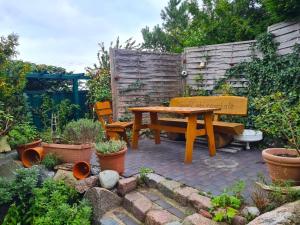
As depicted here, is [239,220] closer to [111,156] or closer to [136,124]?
[111,156]

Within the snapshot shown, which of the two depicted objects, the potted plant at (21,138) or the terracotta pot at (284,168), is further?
the potted plant at (21,138)

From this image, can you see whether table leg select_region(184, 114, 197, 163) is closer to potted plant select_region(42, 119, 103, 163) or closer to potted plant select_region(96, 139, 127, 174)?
potted plant select_region(96, 139, 127, 174)

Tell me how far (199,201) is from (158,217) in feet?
1.48

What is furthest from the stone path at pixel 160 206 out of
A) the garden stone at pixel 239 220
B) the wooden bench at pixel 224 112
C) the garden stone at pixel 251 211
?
the wooden bench at pixel 224 112

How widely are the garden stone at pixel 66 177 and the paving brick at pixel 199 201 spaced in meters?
1.62

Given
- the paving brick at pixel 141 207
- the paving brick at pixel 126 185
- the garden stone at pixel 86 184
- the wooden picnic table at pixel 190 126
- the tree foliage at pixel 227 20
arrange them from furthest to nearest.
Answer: the tree foliage at pixel 227 20
the wooden picnic table at pixel 190 126
the garden stone at pixel 86 184
the paving brick at pixel 126 185
the paving brick at pixel 141 207

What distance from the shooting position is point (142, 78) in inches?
266

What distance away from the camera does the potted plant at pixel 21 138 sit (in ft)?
14.9

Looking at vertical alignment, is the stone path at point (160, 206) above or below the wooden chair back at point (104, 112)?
below

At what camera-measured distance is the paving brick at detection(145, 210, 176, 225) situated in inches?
110

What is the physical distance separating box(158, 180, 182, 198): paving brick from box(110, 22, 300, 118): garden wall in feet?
10.6

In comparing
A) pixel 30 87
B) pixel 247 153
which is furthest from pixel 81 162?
pixel 30 87

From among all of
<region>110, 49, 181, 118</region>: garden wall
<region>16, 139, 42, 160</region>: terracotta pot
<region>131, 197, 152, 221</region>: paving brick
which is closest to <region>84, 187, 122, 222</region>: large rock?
<region>131, 197, 152, 221</region>: paving brick

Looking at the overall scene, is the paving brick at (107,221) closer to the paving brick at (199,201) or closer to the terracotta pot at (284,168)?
the paving brick at (199,201)
